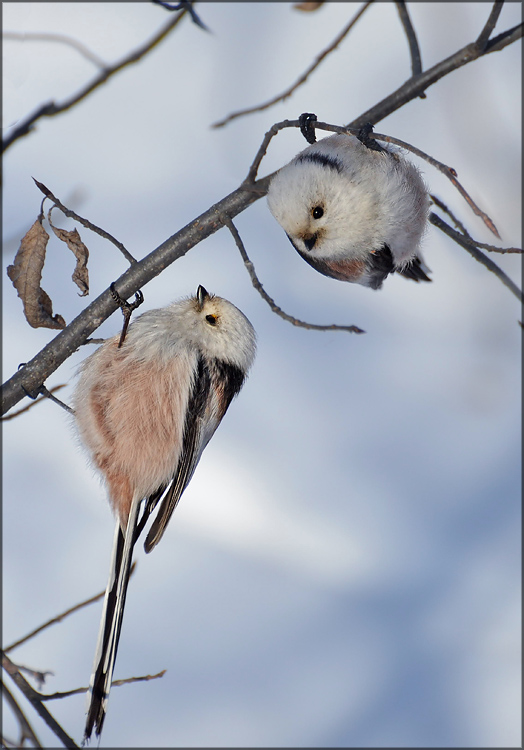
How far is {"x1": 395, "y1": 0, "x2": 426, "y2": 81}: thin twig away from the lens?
138 centimetres

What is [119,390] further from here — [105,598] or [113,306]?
[105,598]

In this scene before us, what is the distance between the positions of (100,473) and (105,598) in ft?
1.07

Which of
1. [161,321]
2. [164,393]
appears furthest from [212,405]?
[161,321]

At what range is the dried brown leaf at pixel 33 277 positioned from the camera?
1.23m

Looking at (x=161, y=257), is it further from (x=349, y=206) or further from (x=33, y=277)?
(x=349, y=206)

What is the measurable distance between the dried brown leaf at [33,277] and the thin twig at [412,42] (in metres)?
0.84

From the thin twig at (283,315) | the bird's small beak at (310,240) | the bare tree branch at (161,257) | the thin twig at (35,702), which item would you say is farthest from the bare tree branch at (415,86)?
the thin twig at (35,702)

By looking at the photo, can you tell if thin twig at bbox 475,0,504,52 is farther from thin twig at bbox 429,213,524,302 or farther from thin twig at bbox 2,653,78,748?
thin twig at bbox 2,653,78,748

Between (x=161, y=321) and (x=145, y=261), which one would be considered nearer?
(x=145, y=261)

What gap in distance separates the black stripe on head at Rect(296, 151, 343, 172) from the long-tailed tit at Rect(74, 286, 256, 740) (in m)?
0.37

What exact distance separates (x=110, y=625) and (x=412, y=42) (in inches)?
53.2

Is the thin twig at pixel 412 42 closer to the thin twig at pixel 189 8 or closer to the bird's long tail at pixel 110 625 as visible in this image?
the thin twig at pixel 189 8

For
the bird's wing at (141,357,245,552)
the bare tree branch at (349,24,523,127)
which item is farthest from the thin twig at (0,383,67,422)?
the bare tree branch at (349,24,523,127)

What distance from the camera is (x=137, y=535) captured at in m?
1.43
